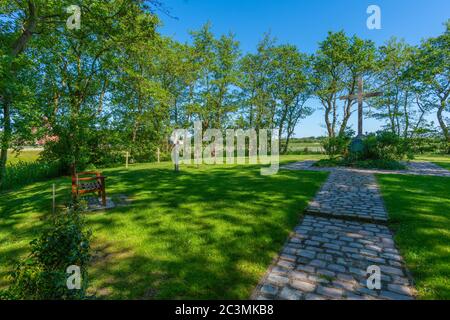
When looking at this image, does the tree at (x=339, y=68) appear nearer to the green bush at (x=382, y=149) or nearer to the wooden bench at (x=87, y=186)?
the green bush at (x=382, y=149)

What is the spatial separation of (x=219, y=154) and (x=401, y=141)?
57.6 ft

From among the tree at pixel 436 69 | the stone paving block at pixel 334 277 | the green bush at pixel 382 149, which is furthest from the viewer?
the tree at pixel 436 69

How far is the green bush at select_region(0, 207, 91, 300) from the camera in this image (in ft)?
6.98

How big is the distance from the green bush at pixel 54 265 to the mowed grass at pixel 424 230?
4.00 metres

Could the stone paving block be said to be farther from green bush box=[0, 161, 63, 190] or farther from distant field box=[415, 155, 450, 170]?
green bush box=[0, 161, 63, 190]

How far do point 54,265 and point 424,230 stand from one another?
6103 mm

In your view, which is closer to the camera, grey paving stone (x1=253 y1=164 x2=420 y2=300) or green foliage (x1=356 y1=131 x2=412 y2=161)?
grey paving stone (x1=253 y1=164 x2=420 y2=300)

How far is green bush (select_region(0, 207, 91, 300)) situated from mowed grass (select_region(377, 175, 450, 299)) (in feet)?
13.1

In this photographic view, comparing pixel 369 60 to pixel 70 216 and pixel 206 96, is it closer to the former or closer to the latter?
pixel 206 96

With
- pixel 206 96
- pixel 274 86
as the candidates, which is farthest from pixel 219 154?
pixel 274 86

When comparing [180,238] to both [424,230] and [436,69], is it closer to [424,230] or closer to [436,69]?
[424,230]

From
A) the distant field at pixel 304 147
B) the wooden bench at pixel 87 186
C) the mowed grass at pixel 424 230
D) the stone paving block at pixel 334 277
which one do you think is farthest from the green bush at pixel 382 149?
the distant field at pixel 304 147

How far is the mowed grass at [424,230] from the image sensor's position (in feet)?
9.69

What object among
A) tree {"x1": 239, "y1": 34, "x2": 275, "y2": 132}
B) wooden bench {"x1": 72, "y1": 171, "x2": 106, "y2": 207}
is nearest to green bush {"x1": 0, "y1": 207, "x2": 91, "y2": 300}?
wooden bench {"x1": 72, "y1": 171, "x2": 106, "y2": 207}
